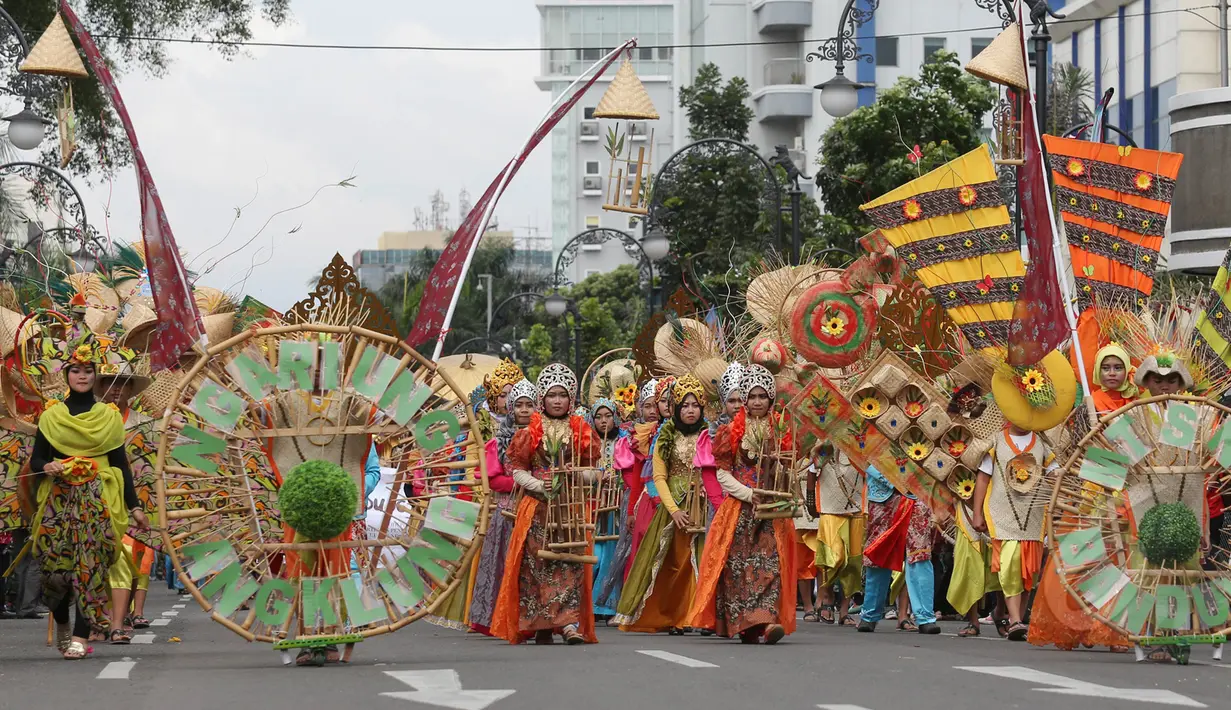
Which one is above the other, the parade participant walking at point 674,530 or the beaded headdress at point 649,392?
the beaded headdress at point 649,392

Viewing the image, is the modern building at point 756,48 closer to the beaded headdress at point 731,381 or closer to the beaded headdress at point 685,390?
the beaded headdress at point 685,390

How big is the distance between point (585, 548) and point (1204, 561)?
12.3ft

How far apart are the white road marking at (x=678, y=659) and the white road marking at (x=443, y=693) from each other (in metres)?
1.24

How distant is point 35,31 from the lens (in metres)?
33.2

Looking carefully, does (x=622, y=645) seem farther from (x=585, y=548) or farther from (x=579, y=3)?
(x=579, y=3)

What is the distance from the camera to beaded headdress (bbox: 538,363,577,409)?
14.2 metres

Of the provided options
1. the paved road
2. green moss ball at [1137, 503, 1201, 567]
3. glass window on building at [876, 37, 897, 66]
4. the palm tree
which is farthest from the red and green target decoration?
glass window on building at [876, 37, 897, 66]

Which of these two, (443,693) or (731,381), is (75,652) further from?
(731,381)

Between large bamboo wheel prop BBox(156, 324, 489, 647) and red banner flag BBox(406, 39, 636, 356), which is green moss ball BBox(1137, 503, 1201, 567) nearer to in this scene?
large bamboo wheel prop BBox(156, 324, 489, 647)

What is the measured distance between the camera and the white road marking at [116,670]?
10.9 metres

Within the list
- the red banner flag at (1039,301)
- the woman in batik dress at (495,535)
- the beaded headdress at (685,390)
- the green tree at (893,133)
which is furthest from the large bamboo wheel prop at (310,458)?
the green tree at (893,133)

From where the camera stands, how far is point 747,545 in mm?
13984

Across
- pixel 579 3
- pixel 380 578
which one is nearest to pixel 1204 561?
pixel 380 578

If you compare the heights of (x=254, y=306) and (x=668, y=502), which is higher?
(x=254, y=306)
